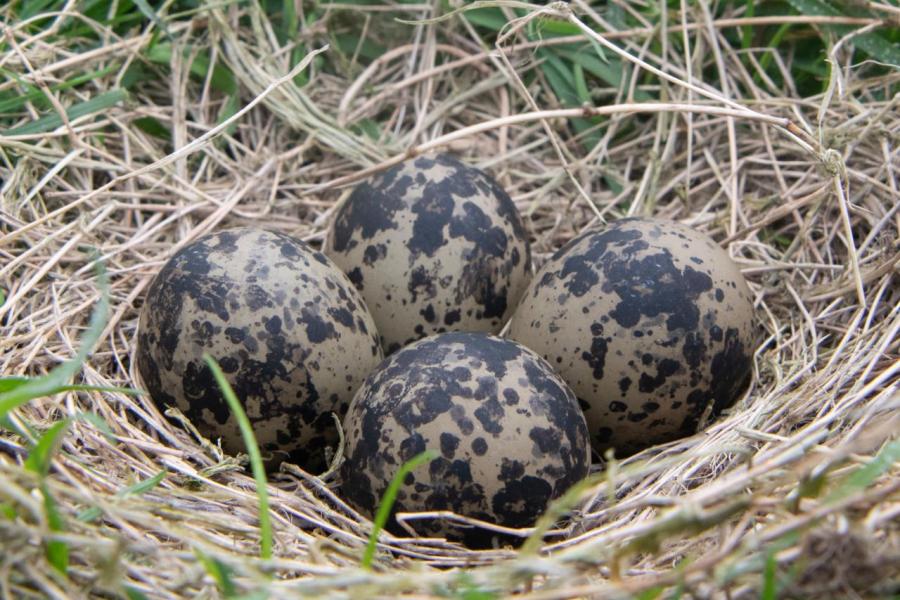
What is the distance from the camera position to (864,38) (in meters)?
2.76

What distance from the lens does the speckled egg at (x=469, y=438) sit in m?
1.82

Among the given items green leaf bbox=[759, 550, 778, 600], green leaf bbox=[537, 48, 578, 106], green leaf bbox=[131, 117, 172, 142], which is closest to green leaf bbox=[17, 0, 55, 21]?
green leaf bbox=[131, 117, 172, 142]

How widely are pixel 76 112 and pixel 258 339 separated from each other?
1144 mm

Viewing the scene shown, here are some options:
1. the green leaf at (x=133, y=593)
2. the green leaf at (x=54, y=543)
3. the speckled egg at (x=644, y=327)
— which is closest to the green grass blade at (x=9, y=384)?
the green leaf at (x=54, y=543)

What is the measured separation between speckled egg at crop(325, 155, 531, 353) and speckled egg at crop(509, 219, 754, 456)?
15cm

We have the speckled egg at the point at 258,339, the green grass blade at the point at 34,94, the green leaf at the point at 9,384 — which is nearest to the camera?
the green leaf at the point at 9,384

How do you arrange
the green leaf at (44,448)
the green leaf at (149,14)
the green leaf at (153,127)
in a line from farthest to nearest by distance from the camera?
the green leaf at (153,127), the green leaf at (149,14), the green leaf at (44,448)

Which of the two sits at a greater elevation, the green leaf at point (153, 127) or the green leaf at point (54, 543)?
the green leaf at point (153, 127)

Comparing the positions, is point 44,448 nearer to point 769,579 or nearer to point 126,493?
point 126,493

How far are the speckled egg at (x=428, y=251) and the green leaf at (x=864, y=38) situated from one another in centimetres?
119

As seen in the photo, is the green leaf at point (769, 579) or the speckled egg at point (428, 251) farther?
the speckled egg at point (428, 251)

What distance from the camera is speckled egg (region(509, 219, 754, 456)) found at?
208 centimetres

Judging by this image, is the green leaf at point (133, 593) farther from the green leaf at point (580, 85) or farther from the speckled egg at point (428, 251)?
the green leaf at point (580, 85)

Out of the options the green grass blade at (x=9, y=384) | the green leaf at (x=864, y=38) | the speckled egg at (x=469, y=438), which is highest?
the green leaf at (x=864, y=38)
